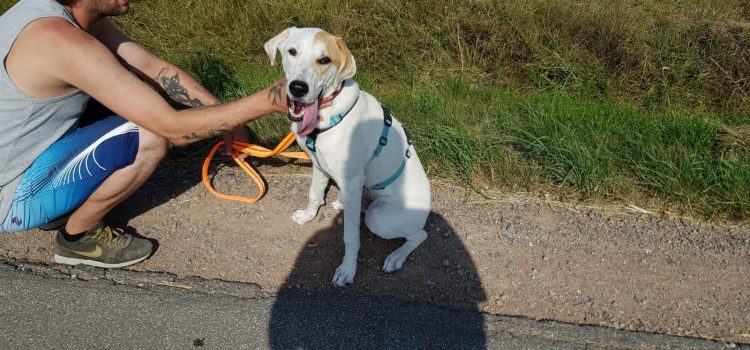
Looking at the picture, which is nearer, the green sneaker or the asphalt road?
the asphalt road

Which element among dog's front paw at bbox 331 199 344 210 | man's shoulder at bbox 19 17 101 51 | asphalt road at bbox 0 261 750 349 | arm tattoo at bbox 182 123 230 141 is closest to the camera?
man's shoulder at bbox 19 17 101 51

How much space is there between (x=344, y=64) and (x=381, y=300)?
1.32m

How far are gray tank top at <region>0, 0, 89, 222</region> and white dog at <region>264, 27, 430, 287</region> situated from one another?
109 centimetres

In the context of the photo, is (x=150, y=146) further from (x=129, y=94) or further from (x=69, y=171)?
(x=129, y=94)

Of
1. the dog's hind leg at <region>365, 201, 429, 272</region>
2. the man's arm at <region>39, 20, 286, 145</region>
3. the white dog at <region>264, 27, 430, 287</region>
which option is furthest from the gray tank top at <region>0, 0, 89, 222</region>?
the dog's hind leg at <region>365, 201, 429, 272</region>

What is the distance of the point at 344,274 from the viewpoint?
3088mm

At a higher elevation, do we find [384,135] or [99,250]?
[384,135]

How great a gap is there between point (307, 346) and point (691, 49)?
5003 mm

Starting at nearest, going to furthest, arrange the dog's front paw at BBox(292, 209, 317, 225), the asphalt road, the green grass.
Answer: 1. the asphalt road
2. the dog's front paw at BBox(292, 209, 317, 225)
3. the green grass

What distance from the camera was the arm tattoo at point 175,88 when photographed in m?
3.55

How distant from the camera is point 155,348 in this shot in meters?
2.68

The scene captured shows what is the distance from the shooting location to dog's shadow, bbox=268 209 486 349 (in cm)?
274

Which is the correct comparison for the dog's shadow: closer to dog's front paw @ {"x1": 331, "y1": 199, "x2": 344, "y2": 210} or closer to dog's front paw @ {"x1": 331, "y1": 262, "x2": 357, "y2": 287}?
dog's front paw @ {"x1": 331, "y1": 262, "x2": 357, "y2": 287}

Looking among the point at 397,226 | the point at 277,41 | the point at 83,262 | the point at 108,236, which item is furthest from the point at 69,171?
the point at 397,226
